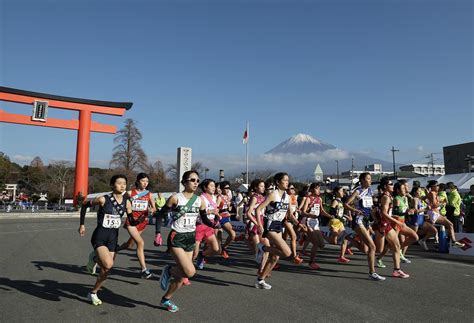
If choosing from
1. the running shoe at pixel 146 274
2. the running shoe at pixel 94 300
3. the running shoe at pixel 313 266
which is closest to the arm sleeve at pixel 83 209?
the running shoe at pixel 94 300

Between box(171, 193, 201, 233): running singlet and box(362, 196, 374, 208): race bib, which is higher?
box(362, 196, 374, 208): race bib

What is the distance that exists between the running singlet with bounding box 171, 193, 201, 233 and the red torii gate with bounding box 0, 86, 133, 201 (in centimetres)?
3354

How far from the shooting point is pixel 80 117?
120ft

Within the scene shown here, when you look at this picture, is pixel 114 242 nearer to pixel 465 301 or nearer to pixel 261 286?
pixel 261 286

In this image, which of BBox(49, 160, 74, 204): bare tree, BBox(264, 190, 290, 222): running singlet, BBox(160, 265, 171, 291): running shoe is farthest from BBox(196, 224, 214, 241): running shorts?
BBox(49, 160, 74, 204): bare tree

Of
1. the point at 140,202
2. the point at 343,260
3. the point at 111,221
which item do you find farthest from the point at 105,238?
the point at 343,260

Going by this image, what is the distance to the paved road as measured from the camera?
4941 mm

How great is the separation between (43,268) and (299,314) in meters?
6.00

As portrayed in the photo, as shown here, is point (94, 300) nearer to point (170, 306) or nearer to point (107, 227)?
point (107, 227)

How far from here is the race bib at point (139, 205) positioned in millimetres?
7578

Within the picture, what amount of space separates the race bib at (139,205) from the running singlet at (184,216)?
2.49 metres

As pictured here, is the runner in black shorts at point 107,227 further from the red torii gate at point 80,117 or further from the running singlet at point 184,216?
the red torii gate at point 80,117

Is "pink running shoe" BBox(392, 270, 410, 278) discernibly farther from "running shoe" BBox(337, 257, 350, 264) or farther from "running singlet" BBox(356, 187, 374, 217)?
"running shoe" BBox(337, 257, 350, 264)

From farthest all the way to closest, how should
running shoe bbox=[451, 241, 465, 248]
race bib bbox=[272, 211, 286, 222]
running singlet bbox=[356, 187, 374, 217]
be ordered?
running shoe bbox=[451, 241, 465, 248], running singlet bbox=[356, 187, 374, 217], race bib bbox=[272, 211, 286, 222]
